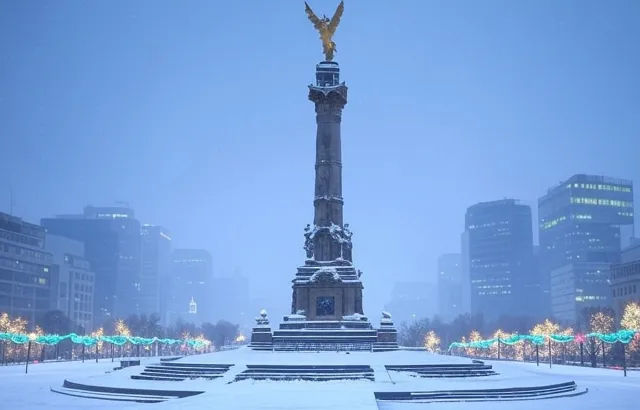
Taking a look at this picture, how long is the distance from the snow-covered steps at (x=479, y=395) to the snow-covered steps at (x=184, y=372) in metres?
11.8

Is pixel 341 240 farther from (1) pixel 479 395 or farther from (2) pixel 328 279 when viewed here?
(1) pixel 479 395

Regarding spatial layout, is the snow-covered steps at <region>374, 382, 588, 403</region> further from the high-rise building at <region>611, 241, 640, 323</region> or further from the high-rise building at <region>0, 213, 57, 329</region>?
the high-rise building at <region>0, 213, 57, 329</region>

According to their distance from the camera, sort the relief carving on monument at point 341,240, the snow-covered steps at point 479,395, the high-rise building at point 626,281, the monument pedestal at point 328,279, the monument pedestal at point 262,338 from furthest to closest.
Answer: the high-rise building at point 626,281, the relief carving on monument at point 341,240, the monument pedestal at point 262,338, the monument pedestal at point 328,279, the snow-covered steps at point 479,395

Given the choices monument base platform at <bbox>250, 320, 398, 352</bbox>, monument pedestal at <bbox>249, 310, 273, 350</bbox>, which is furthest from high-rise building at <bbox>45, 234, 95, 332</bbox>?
monument base platform at <bbox>250, 320, 398, 352</bbox>

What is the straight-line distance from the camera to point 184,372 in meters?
42.3

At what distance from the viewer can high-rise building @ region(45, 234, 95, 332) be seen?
17700 centimetres

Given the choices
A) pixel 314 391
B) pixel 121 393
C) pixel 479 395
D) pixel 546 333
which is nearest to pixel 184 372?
pixel 121 393

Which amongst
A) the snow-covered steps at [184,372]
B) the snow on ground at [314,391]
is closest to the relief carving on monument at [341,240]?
the snow on ground at [314,391]

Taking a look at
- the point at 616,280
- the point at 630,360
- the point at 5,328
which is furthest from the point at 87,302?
the point at 630,360

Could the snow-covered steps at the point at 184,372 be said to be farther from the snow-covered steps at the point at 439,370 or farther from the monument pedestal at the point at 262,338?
the monument pedestal at the point at 262,338

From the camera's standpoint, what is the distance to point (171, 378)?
41.4m

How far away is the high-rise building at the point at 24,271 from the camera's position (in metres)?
145

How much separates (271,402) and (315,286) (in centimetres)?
3008

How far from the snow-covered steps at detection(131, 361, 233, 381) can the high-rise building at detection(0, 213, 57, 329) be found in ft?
365
